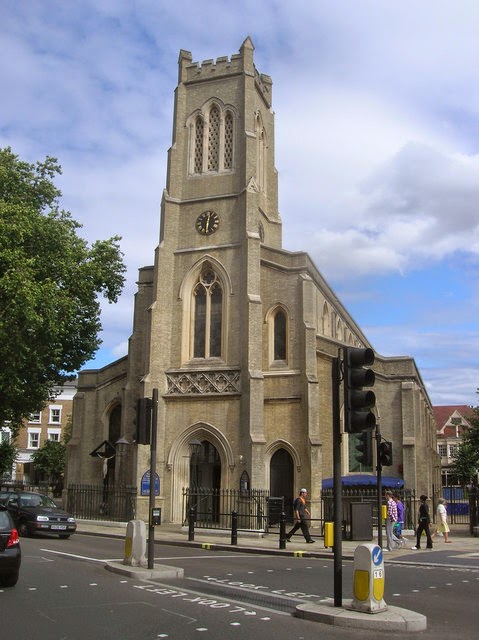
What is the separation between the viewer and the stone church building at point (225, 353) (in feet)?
92.7

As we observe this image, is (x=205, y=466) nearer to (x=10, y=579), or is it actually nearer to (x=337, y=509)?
(x=10, y=579)

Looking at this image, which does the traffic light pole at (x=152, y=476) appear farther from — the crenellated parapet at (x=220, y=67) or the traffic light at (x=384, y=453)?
the crenellated parapet at (x=220, y=67)

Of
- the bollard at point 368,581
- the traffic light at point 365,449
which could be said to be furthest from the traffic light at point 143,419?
the bollard at point 368,581

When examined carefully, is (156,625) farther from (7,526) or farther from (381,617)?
(7,526)

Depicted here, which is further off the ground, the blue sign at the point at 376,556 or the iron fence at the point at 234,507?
the blue sign at the point at 376,556

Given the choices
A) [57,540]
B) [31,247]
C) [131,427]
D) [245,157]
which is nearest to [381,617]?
[57,540]

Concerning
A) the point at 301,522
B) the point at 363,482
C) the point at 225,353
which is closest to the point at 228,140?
the point at 225,353

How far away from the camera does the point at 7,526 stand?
10.7 metres

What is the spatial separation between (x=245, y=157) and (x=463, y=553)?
19.6 metres

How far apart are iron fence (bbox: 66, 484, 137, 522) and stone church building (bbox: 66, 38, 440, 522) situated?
0.95 metres

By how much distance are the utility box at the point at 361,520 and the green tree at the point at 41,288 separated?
11.7 metres

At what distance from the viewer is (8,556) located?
10.3 m

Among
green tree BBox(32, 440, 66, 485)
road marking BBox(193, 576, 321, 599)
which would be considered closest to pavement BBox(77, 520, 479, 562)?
road marking BBox(193, 576, 321, 599)

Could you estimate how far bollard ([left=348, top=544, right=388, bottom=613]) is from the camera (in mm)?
8516
